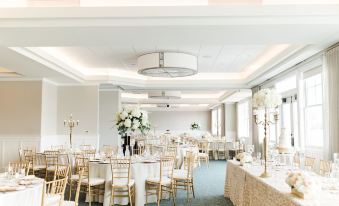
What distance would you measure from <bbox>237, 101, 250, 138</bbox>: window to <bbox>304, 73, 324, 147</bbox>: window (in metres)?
9.80

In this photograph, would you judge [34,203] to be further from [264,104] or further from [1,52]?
[1,52]

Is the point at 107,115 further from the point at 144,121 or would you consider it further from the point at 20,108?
the point at 144,121

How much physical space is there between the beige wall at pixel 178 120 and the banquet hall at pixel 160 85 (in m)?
16.3

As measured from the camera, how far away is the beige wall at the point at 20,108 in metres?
10.9

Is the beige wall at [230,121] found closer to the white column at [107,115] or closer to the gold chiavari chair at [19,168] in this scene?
the white column at [107,115]

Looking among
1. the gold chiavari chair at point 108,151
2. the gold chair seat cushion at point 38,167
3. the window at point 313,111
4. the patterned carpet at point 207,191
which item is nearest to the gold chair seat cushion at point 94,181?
the patterned carpet at point 207,191

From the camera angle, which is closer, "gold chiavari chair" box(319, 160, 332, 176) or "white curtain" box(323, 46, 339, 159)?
"gold chiavari chair" box(319, 160, 332, 176)

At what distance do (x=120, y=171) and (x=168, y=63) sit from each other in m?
3.18

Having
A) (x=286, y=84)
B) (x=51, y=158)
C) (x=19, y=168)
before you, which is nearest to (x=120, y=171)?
(x=19, y=168)

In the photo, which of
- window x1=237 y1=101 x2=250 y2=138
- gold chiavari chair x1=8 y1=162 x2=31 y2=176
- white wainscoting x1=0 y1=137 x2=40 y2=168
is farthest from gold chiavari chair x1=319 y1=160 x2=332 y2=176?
window x1=237 y1=101 x2=250 y2=138

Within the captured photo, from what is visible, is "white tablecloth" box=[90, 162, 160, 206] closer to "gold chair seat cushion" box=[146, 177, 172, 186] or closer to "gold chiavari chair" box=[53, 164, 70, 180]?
"gold chair seat cushion" box=[146, 177, 172, 186]

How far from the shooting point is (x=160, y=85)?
1273 cm

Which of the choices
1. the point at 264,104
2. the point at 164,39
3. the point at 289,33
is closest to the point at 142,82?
the point at 164,39

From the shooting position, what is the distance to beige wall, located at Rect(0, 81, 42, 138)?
427 inches
